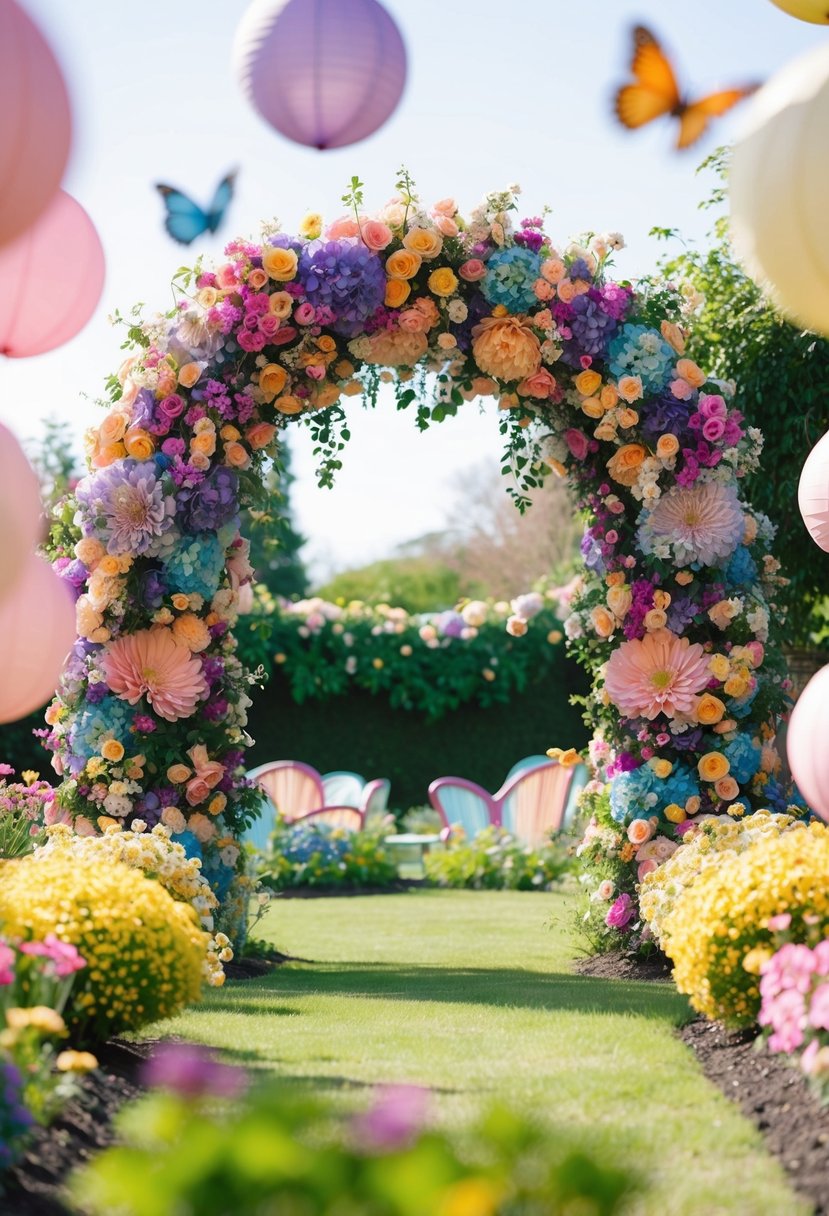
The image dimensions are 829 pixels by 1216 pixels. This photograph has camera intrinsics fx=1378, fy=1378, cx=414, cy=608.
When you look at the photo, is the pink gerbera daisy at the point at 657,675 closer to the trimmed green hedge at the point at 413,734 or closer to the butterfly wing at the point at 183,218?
the butterfly wing at the point at 183,218

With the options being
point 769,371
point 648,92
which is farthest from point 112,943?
point 769,371

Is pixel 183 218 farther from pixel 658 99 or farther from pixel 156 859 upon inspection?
pixel 156 859

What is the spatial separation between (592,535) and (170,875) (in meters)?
2.79

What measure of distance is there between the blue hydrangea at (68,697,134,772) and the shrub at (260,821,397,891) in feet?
18.6

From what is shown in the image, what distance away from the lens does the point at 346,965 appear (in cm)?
711

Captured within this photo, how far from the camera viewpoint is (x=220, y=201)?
6.02m

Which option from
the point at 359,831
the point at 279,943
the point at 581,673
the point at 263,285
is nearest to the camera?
the point at 263,285

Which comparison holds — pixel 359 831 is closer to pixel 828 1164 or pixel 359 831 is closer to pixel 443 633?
pixel 443 633

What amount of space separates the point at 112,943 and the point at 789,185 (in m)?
2.62

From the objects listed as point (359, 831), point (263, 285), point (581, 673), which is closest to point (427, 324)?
point (263, 285)

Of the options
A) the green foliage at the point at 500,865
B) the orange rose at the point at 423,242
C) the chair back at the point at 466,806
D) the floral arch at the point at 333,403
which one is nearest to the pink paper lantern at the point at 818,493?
the floral arch at the point at 333,403

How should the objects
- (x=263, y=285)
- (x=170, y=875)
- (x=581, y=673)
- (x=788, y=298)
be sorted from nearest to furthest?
(x=788, y=298), (x=170, y=875), (x=263, y=285), (x=581, y=673)

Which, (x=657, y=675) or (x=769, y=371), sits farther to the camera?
(x=769, y=371)

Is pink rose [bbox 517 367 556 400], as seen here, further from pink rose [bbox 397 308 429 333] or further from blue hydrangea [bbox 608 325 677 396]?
pink rose [bbox 397 308 429 333]
